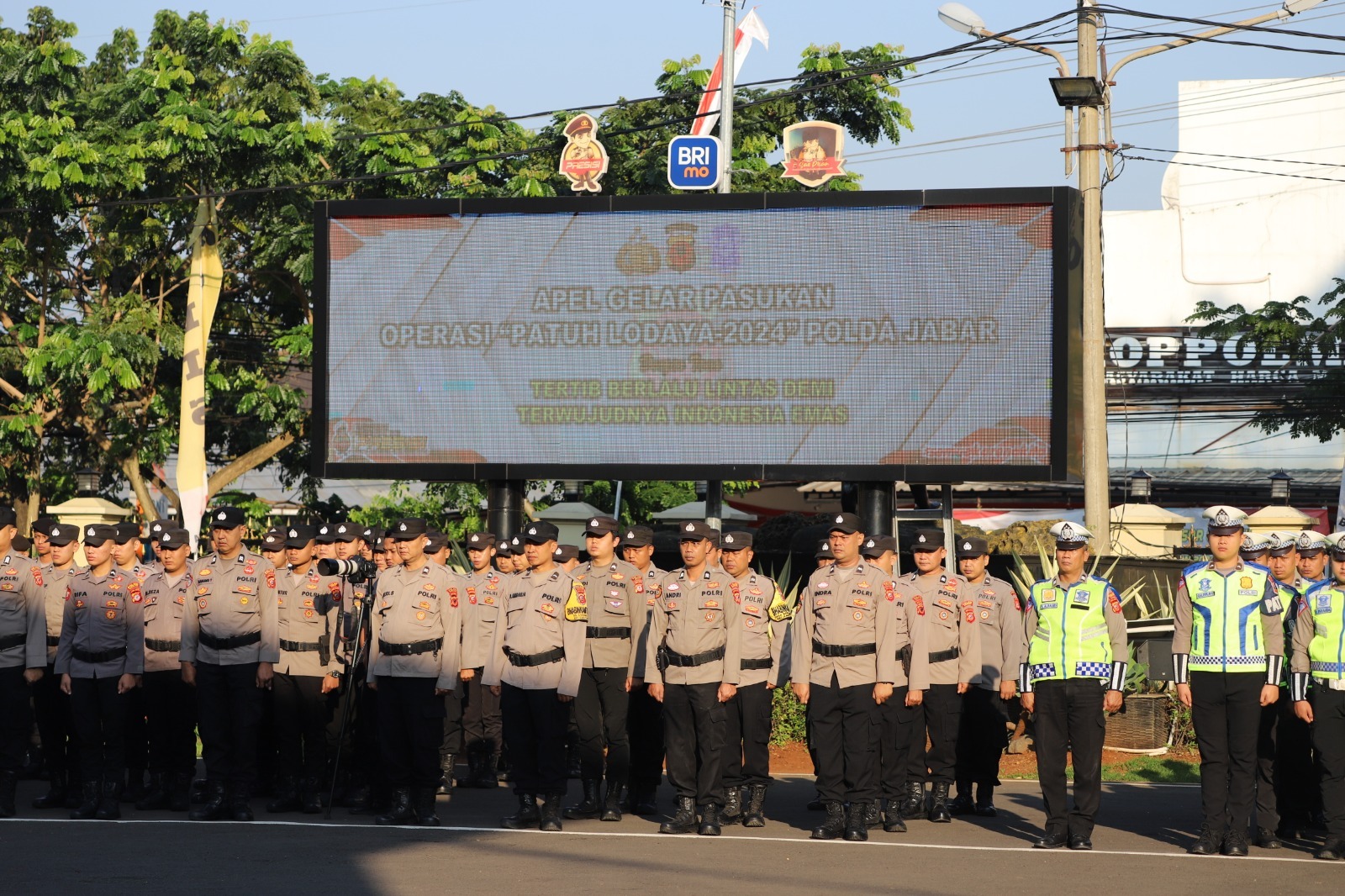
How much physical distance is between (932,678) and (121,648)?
16.0ft

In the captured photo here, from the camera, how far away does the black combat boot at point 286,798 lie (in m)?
10.4

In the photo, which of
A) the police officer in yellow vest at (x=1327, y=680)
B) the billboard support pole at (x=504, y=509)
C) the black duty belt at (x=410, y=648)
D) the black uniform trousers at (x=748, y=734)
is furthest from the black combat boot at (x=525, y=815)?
the billboard support pole at (x=504, y=509)

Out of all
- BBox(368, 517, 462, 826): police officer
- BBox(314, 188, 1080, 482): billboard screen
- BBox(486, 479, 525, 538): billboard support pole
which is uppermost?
BBox(314, 188, 1080, 482): billboard screen

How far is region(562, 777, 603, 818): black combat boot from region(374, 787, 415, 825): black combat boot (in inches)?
37.8

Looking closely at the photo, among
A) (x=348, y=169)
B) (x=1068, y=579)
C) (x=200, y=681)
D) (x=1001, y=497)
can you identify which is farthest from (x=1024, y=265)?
(x=1001, y=497)

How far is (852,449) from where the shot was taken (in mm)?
13539

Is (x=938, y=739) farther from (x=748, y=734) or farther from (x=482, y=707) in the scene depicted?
(x=482, y=707)

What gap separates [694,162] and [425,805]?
25.9ft

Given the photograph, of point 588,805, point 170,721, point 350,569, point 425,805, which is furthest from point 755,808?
point 170,721

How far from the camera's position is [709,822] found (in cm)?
959

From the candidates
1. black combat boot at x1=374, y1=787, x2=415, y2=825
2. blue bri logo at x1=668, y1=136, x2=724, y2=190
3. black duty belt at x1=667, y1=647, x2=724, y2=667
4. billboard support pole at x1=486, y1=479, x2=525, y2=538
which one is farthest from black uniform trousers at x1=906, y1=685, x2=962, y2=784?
blue bri logo at x1=668, y1=136, x2=724, y2=190

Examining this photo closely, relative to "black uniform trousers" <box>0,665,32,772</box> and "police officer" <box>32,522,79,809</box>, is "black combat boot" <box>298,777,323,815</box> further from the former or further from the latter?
"black uniform trousers" <box>0,665,32,772</box>

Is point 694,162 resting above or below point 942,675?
above

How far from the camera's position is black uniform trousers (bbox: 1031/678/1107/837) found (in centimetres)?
911
